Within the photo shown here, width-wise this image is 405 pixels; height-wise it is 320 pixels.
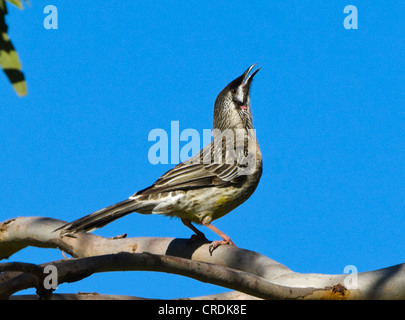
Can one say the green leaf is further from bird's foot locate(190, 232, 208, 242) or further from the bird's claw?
bird's foot locate(190, 232, 208, 242)

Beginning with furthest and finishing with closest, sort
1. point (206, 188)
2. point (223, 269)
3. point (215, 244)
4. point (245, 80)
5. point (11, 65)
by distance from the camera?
1. point (245, 80)
2. point (206, 188)
3. point (215, 244)
4. point (223, 269)
5. point (11, 65)

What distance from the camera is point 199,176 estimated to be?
21.3 feet

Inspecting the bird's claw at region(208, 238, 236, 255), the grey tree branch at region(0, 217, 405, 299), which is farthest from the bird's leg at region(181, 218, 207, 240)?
the bird's claw at region(208, 238, 236, 255)

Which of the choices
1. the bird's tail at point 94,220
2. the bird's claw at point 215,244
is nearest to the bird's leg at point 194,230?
the bird's claw at point 215,244

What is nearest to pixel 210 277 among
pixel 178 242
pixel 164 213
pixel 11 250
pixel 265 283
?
pixel 265 283

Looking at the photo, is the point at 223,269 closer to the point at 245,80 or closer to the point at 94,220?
the point at 94,220

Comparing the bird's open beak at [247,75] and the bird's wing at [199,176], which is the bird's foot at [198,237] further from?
the bird's open beak at [247,75]

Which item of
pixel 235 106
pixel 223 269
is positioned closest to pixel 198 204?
pixel 235 106

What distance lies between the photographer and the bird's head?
25.3 feet

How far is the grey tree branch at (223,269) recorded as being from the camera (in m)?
3.47

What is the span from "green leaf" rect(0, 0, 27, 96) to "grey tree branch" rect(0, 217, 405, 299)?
64.9 inches

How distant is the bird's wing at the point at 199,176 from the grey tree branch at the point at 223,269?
641 millimetres

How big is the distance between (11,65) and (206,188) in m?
4.55

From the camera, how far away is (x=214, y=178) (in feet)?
21.3
